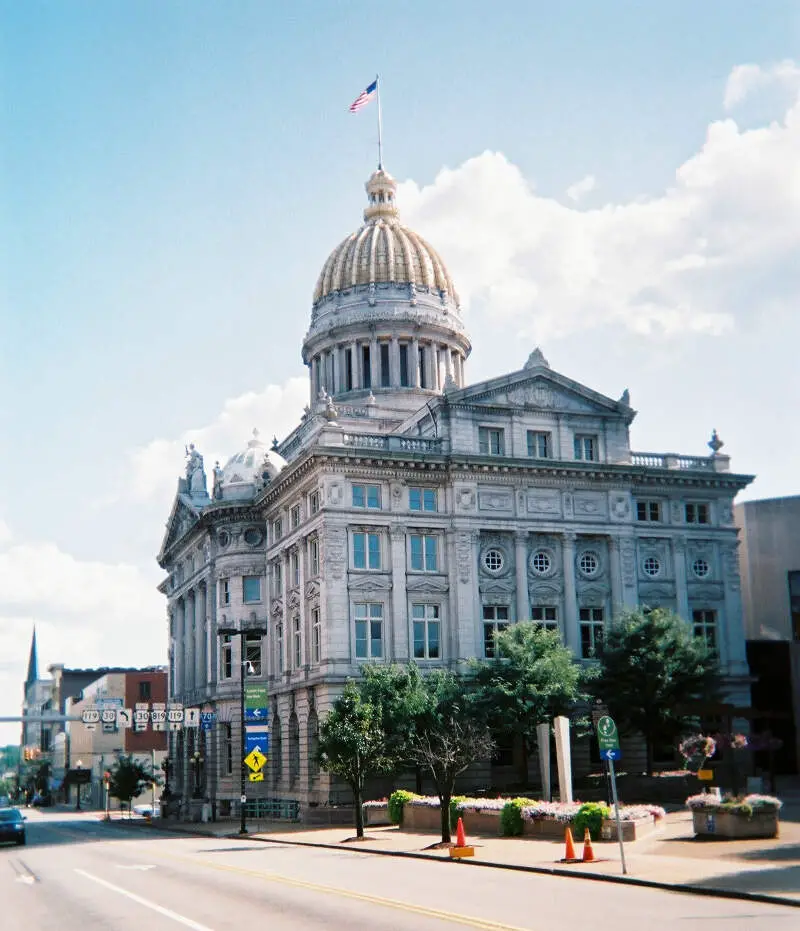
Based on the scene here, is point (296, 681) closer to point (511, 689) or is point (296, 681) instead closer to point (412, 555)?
point (412, 555)

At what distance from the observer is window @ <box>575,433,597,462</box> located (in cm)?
6688

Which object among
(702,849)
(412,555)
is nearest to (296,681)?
(412,555)

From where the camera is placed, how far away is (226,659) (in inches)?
2945

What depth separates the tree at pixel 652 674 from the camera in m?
58.4

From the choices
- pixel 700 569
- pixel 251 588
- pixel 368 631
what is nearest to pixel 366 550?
pixel 368 631

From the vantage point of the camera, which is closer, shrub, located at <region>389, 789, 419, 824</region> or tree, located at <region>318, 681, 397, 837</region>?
tree, located at <region>318, 681, 397, 837</region>

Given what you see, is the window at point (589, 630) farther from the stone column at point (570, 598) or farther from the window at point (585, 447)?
the window at point (585, 447)

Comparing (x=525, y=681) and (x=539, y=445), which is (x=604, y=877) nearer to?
(x=525, y=681)

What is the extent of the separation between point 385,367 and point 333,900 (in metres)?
60.8

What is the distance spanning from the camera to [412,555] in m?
62.2

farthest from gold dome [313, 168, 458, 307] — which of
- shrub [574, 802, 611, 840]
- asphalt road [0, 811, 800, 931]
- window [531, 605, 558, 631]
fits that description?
shrub [574, 802, 611, 840]

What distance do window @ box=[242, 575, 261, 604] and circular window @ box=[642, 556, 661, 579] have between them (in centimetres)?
2353

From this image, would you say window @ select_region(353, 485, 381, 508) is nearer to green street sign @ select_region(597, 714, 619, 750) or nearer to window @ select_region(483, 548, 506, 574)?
window @ select_region(483, 548, 506, 574)

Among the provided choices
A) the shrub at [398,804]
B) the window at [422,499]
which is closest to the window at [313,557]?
the window at [422,499]
